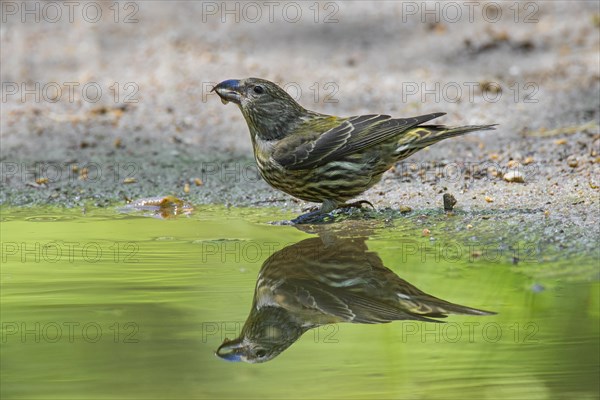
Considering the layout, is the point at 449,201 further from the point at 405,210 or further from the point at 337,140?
the point at 337,140

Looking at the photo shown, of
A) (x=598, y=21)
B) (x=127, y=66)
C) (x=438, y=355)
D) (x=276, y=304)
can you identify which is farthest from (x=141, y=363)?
(x=598, y=21)

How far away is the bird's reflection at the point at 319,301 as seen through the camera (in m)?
4.86

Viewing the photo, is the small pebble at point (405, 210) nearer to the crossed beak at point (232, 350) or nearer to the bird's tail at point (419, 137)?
the bird's tail at point (419, 137)

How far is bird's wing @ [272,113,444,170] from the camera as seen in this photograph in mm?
7379

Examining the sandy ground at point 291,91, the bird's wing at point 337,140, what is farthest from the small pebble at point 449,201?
the bird's wing at point 337,140

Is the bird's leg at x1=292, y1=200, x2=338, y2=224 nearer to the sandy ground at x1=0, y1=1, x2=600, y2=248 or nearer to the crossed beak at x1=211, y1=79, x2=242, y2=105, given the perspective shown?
the sandy ground at x1=0, y1=1, x2=600, y2=248

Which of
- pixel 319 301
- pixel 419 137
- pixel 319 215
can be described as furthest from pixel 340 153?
pixel 319 301

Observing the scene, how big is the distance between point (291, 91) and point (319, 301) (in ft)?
19.9

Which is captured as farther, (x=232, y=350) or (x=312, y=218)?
(x=312, y=218)

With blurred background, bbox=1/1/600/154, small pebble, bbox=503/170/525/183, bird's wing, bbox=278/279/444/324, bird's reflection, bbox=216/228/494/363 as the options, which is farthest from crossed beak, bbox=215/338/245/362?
blurred background, bbox=1/1/600/154

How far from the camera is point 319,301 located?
5.27 m

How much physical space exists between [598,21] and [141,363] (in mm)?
9078

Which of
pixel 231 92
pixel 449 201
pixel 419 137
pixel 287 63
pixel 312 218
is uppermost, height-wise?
pixel 287 63

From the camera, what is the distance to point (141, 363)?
449 cm
